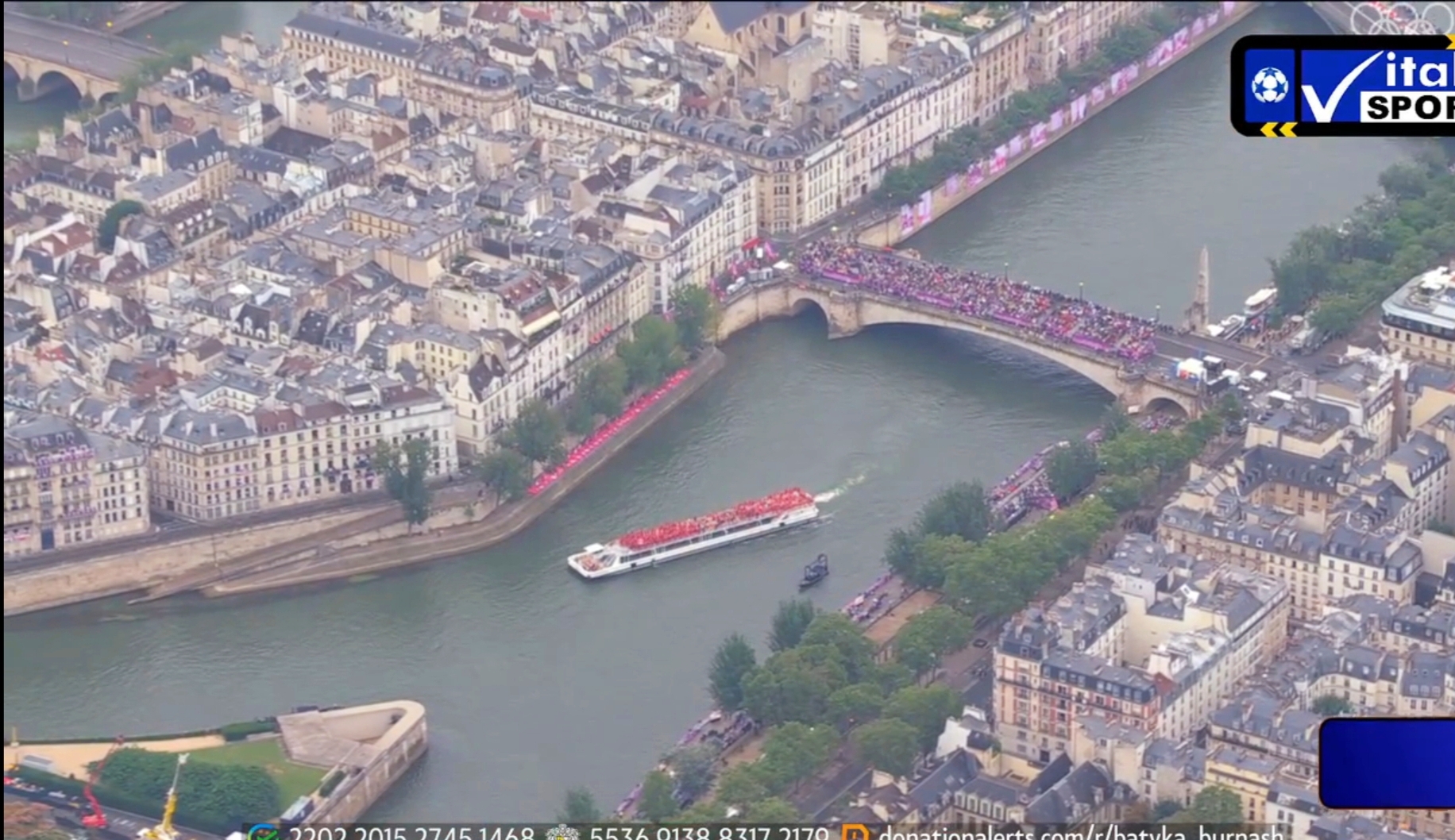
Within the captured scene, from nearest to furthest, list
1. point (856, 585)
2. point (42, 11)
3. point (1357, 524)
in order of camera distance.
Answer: point (1357, 524)
point (856, 585)
point (42, 11)

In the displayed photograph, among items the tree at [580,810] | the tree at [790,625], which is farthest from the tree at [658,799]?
the tree at [790,625]

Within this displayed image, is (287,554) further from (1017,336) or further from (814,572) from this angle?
(1017,336)

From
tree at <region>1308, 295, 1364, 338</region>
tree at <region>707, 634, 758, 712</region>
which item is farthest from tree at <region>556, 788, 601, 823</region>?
tree at <region>1308, 295, 1364, 338</region>

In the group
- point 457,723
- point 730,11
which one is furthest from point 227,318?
point 730,11

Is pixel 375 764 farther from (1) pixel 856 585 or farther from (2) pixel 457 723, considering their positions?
(1) pixel 856 585

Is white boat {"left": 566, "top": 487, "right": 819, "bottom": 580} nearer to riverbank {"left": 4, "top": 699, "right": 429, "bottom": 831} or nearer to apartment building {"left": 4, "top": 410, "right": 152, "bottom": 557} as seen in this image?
riverbank {"left": 4, "top": 699, "right": 429, "bottom": 831}

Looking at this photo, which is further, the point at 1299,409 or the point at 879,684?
the point at 1299,409
